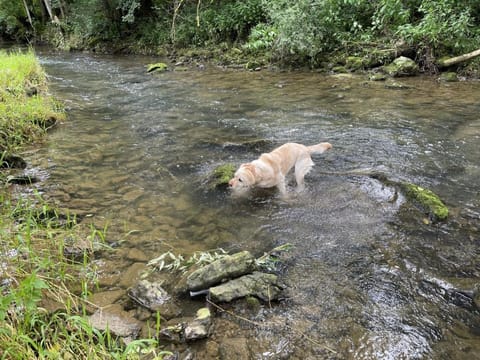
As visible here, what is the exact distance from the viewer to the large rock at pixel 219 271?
11.2ft

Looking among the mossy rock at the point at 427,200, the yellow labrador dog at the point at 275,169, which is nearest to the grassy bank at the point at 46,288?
the yellow labrador dog at the point at 275,169

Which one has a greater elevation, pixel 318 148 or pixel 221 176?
pixel 318 148

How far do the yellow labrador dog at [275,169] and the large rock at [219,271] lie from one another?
172cm

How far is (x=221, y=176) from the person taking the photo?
18.7ft

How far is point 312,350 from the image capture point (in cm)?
280

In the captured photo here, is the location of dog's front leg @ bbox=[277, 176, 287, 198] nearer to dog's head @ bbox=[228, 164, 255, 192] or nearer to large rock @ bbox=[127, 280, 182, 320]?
dog's head @ bbox=[228, 164, 255, 192]

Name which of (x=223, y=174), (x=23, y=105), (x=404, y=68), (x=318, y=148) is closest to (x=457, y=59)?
(x=404, y=68)

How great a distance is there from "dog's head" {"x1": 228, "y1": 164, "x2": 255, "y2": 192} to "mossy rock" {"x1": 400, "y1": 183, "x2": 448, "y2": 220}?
2.11 meters

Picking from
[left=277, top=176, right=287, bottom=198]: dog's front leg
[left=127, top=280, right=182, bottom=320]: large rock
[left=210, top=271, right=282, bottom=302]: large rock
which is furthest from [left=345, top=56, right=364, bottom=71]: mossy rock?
[left=127, top=280, right=182, bottom=320]: large rock

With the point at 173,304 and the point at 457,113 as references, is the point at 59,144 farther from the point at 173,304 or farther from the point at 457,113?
the point at 457,113

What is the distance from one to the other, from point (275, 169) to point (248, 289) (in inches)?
95.1

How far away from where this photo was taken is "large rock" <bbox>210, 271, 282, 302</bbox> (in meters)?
3.28

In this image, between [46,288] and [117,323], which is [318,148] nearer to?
[117,323]

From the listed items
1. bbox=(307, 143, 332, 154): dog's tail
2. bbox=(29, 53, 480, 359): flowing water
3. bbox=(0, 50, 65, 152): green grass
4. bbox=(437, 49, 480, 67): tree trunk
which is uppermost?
bbox=(0, 50, 65, 152): green grass
